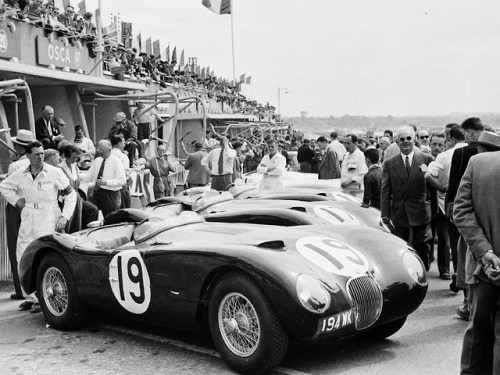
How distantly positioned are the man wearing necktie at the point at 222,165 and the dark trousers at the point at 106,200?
435cm

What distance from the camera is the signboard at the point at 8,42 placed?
41.6 ft

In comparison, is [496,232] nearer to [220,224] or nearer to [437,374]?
[437,374]

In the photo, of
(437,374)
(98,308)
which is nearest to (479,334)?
(437,374)

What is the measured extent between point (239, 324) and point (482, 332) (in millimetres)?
1741

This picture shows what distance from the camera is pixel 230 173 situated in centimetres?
1433

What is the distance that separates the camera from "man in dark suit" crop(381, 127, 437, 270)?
27.3ft

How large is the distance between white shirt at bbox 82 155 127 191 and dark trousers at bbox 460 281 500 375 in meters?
6.48

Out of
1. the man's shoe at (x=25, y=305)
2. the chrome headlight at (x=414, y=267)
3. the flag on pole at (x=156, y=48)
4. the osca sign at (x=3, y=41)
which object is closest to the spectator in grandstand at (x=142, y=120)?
the osca sign at (x=3, y=41)

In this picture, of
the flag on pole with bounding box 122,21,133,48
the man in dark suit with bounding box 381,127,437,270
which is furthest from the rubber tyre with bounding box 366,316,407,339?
the flag on pole with bounding box 122,21,133,48

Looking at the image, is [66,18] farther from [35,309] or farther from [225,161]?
[35,309]

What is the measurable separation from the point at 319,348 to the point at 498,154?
91.4 inches

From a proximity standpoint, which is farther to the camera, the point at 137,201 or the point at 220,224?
the point at 137,201

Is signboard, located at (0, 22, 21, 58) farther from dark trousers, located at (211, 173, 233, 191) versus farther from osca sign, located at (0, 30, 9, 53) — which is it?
dark trousers, located at (211, 173, 233, 191)

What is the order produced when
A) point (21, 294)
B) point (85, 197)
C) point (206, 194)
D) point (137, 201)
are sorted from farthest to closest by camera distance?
Answer: point (137, 201)
point (85, 197)
point (206, 194)
point (21, 294)
